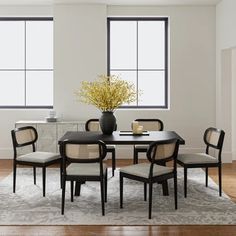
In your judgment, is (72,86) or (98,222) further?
(72,86)

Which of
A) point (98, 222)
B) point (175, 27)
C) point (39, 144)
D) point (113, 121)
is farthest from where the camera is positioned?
point (175, 27)

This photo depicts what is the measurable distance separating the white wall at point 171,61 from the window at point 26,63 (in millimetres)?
416

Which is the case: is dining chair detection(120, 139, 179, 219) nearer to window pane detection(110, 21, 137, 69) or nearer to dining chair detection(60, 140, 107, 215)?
dining chair detection(60, 140, 107, 215)

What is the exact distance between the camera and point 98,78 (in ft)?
24.8

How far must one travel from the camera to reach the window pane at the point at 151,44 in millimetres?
7852

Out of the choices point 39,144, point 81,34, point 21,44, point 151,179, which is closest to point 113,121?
point 151,179

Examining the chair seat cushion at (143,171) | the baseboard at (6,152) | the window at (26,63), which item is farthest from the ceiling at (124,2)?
the chair seat cushion at (143,171)

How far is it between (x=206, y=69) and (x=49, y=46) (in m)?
2.97

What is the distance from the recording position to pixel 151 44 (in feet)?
25.8

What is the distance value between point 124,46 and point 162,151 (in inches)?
160

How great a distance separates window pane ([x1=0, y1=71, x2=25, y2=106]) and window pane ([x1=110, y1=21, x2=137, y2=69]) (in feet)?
5.80

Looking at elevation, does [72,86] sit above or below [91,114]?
above

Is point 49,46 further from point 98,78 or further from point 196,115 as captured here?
point 196,115

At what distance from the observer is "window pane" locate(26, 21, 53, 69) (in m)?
7.87
